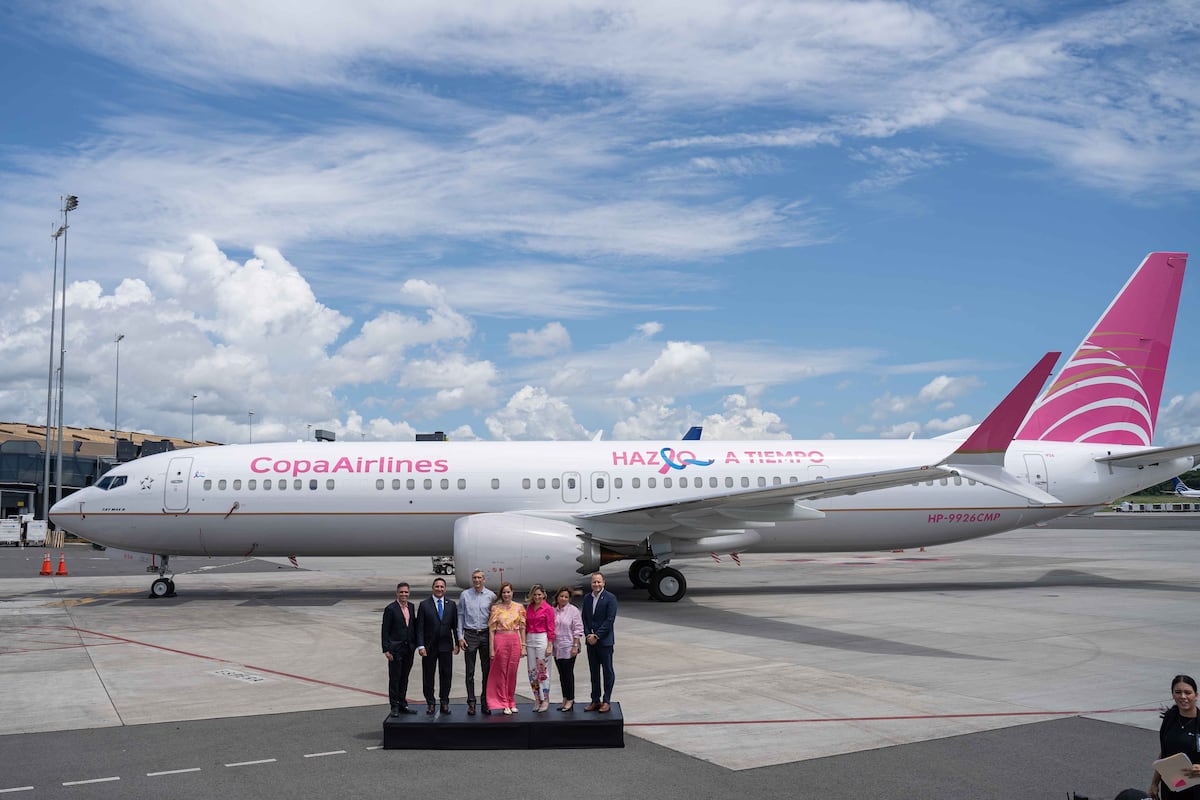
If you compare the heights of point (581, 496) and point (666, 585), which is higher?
point (581, 496)

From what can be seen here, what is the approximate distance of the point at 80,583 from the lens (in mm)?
27109

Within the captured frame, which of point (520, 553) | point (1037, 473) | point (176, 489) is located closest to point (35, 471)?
point (176, 489)

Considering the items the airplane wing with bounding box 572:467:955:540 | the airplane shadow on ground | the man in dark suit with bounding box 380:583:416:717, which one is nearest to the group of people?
the man in dark suit with bounding box 380:583:416:717

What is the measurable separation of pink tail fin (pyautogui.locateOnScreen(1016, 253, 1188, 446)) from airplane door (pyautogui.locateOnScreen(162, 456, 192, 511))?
2123 cm

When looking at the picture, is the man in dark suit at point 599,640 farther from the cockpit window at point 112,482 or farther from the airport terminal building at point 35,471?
the airport terminal building at point 35,471

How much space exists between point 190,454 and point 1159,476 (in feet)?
78.8

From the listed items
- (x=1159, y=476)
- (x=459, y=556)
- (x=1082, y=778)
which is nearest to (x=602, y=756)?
(x=1082, y=778)

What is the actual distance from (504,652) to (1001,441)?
10843 millimetres

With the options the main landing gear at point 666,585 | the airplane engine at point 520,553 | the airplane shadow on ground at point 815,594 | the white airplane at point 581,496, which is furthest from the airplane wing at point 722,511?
the airplane shadow on ground at point 815,594

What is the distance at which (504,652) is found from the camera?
9352 millimetres

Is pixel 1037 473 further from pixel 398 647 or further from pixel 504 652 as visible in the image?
pixel 398 647

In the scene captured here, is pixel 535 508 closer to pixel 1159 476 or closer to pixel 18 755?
pixel 18 755

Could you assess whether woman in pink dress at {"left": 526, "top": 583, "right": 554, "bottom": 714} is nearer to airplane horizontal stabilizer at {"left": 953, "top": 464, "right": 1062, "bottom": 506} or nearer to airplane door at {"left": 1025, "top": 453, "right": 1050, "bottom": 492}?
airplane horizontal stabilizer at {"left": 953, "top": 464, "right": 1062, "bottom": 506}

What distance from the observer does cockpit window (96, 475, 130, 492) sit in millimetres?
22516
